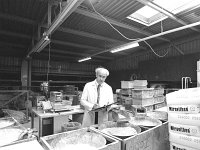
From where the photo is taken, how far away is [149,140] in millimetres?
1096

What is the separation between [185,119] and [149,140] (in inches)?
12.7

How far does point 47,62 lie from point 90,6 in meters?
6.68

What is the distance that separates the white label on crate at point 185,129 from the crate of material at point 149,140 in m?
0.16

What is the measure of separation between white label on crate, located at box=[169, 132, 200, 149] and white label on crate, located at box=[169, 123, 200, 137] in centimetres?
3

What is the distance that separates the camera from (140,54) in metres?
7.91

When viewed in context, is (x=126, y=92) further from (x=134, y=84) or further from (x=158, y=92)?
(x=158, y=92)

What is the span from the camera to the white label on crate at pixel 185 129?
3.10 feet

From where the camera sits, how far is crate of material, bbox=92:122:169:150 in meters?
0.94

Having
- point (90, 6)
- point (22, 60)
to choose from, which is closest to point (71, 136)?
point (90, 6)

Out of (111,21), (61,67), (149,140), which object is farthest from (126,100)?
(61,67)

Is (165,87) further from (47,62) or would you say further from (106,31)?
(47,62)

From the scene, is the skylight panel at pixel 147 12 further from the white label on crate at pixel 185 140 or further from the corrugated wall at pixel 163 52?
the white label on crate at pixel 185 140

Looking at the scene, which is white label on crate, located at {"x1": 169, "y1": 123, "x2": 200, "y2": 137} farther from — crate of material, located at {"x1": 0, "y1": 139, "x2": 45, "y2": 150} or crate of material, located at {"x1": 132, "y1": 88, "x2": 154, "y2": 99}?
crate of material, located at {"x1": 132, "y1": 88, "x2": 154, "y2": 99}

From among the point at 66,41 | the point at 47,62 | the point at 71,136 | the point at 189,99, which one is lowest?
the point at 71,136
